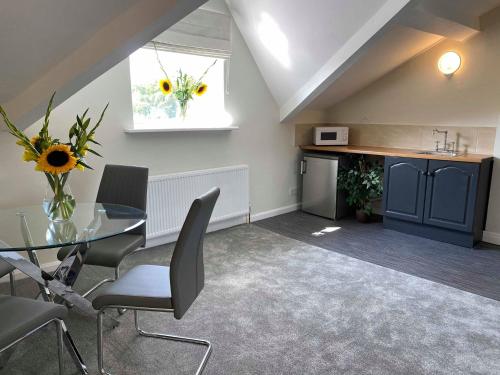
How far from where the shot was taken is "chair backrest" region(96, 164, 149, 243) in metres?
2.67

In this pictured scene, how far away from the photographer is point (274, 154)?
473 cm

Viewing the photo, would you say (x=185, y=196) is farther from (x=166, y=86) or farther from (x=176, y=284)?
(x=176, y=284)

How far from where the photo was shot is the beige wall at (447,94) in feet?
12.5

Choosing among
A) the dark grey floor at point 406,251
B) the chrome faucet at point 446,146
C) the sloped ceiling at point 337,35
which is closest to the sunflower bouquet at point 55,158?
the sloped ceiling at point 337,35

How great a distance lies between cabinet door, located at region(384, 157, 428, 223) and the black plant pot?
0.31 m

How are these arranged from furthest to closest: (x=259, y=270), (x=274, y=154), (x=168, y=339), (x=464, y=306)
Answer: (x=274, y=154)
(x=259, y=270)
(x=464, y=306)
(x=168, y=339)

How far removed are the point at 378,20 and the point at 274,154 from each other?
205 centimetres

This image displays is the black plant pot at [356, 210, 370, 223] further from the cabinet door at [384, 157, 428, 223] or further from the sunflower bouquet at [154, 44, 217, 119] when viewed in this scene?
the sunflower bouquet at [154, 44, 217, 119]

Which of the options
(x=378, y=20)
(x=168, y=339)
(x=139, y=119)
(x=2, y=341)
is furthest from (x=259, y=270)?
(x=378, y=20)

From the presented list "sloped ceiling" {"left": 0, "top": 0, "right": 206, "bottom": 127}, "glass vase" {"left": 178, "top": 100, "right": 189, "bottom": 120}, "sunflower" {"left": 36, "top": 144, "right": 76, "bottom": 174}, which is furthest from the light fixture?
"sunflower" {"left": 36, "top": 144, "right": 76, "bottom": 174}

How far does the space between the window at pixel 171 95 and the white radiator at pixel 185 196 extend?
19.9 inches

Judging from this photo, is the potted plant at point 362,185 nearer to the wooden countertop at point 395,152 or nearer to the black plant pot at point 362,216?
the black plant pot at point 362,216

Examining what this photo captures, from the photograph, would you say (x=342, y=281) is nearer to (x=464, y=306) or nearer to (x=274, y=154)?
(x=464, y=306)

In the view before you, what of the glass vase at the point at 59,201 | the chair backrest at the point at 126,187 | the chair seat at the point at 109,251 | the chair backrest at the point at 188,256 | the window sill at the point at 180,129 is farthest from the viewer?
the window sill at the point at 180,129
